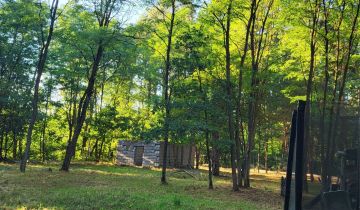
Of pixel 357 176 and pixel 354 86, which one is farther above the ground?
pixel 354 86

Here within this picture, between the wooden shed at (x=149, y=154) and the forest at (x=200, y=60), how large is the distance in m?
2.41

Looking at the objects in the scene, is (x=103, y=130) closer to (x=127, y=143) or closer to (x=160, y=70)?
(x=127, y=143)

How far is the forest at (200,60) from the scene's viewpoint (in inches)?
554

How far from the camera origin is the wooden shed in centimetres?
3055

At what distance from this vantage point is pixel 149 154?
30.9 metres

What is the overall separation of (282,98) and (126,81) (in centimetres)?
1650

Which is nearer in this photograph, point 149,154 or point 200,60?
point 200,60

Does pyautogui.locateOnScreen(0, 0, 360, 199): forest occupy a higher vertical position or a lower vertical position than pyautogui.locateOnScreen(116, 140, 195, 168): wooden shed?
higher

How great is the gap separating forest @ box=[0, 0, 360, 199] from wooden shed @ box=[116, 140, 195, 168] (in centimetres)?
241

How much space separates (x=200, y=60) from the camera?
15.8m

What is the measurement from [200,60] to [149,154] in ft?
54.7

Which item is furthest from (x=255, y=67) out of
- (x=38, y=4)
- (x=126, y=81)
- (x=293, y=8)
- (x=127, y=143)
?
(x=126, y=81)

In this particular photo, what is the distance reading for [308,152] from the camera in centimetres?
200

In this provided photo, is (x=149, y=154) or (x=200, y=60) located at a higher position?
(x=200, y=60)
